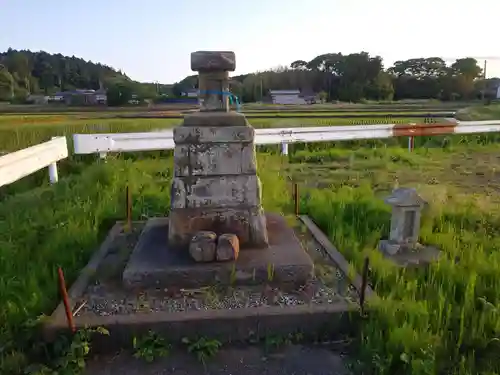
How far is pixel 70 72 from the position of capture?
5625 centimetres

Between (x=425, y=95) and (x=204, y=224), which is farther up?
(x=425, y=95)

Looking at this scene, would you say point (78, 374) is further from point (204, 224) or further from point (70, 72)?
point (70, 72)

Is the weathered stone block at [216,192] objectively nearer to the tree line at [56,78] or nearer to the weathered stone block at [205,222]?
the weathered stone block at [205,222]

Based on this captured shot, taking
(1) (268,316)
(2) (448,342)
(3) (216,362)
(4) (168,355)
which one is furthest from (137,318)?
(2) (448,342)

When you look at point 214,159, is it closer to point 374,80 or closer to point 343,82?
point 374,80

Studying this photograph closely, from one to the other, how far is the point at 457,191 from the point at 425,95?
3522 cm

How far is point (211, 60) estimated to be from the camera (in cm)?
348

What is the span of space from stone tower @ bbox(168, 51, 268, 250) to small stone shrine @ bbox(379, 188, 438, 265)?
4.22 feet

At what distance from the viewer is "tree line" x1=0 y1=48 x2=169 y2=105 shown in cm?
3362

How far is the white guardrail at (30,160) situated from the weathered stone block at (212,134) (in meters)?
3.23

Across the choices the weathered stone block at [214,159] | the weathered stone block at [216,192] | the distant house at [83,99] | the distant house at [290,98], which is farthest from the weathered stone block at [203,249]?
the distant house at [83,99]

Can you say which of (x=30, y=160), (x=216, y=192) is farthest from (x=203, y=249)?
(x=30, y=160)

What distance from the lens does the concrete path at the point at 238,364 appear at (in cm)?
242

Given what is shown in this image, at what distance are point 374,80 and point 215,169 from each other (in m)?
38.1
